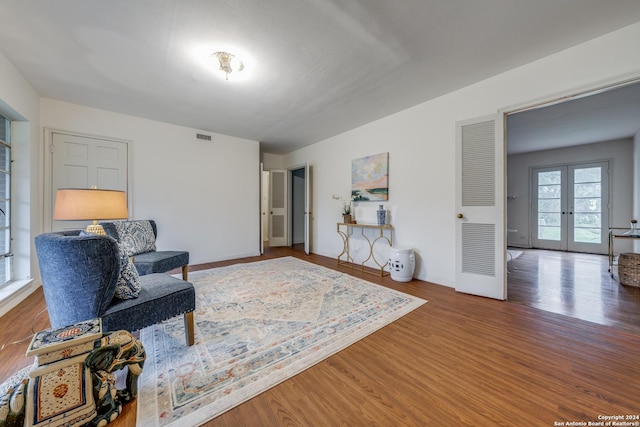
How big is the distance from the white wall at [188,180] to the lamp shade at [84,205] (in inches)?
77.5

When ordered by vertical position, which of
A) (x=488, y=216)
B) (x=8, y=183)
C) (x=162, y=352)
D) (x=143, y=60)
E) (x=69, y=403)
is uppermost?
(x=143, y=60)

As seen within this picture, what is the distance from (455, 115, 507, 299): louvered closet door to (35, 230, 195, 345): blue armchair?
10.7 ft

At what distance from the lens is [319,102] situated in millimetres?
3336

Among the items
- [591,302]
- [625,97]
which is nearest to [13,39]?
[591,302]

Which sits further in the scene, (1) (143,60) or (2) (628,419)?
(1) (143,60)

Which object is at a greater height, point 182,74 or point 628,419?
point 182,74

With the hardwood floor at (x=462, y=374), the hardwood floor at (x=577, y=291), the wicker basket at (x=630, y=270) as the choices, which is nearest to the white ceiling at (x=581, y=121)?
the wicker basket at (x=630, y=270)

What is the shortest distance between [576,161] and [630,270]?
3.82 meters

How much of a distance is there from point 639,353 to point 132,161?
6.02m

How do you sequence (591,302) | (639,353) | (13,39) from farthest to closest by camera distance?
(591,302) → (13,39) → (639,353)

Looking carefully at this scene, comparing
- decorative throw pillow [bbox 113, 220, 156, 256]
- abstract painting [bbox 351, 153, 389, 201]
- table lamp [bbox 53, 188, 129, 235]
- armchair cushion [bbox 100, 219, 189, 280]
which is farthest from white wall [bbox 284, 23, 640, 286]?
table lamp [bbox 53, 188, 129, 235]

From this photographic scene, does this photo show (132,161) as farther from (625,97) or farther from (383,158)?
(625,97)

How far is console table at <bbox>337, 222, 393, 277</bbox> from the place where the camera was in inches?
151

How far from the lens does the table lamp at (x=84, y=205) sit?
1987 mm
